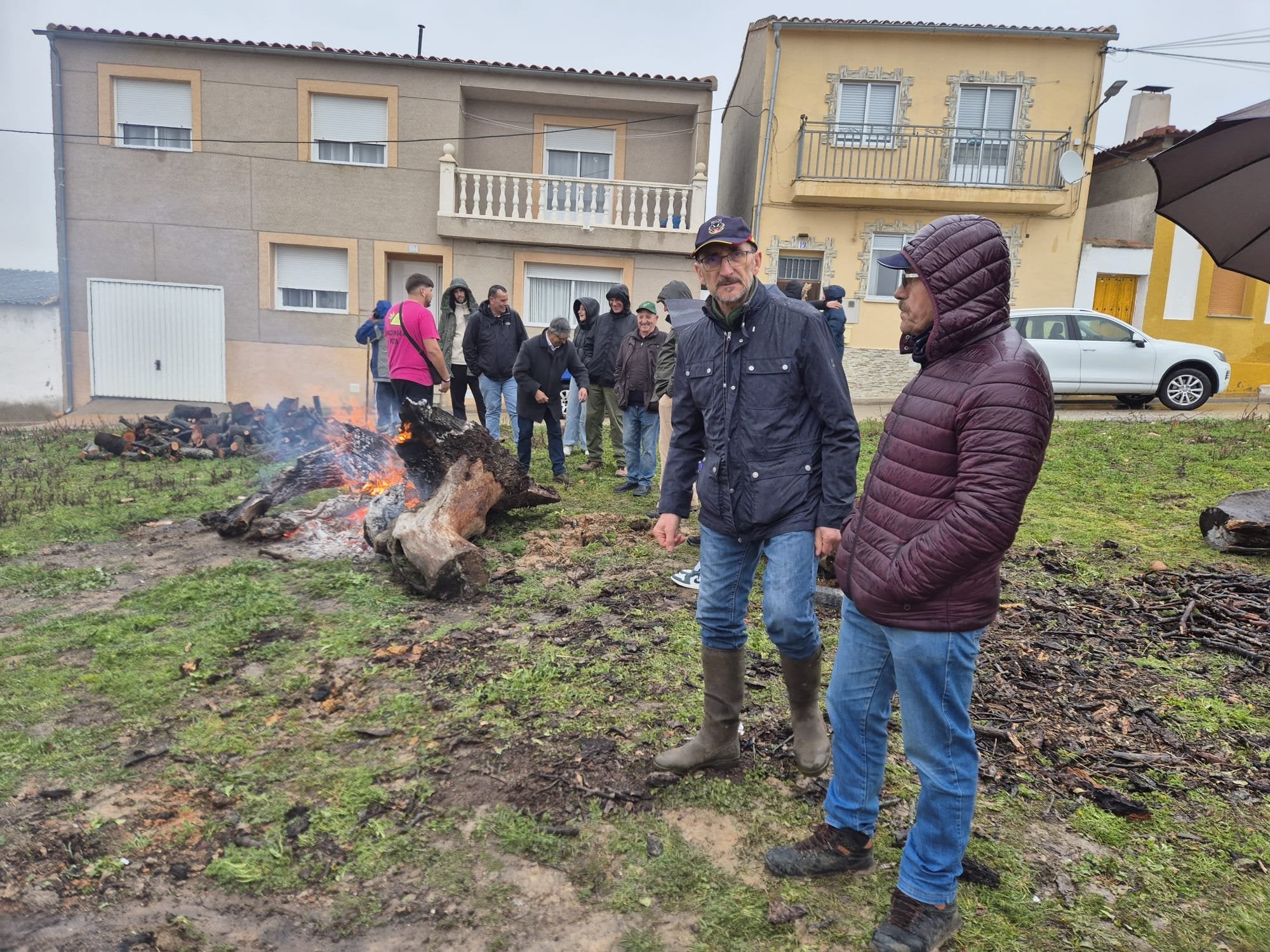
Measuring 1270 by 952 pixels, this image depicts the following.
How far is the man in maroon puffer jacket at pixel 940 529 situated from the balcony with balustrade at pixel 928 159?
52.3 ft

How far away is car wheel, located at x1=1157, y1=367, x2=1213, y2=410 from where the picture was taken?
13.5 meters

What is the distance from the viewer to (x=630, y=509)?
762 cm

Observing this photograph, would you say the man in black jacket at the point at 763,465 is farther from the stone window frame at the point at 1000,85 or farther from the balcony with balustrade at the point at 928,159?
the stone window frame at the point at 1000,85

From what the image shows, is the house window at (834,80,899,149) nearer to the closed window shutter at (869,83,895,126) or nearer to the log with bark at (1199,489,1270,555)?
the closed window shutter at (869,83,895,126)

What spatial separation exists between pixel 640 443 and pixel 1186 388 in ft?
36.1

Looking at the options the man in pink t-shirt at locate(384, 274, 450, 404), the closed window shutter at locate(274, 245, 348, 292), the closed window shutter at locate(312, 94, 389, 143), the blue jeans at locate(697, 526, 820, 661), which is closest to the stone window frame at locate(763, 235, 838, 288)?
the closed window shutter at locate(312, 94, 389, 143)

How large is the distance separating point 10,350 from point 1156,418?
838 inches

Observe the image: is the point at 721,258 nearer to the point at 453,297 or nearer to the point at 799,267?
the point at 453,297

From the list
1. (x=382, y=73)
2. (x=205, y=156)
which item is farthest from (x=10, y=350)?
(x=382, y=73)

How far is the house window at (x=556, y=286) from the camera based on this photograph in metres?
17.2

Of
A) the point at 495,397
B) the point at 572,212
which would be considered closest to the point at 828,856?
the point at 495,397

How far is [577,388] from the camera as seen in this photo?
10.2 m

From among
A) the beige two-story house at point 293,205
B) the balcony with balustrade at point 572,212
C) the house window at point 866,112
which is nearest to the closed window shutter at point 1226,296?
the house window at point 866,112

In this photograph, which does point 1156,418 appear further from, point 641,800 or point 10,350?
point 10,350
